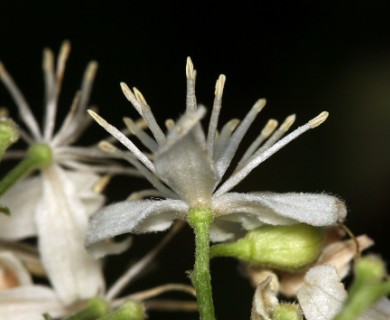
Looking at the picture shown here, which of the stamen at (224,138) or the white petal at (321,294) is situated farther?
the stamen at (224,138)

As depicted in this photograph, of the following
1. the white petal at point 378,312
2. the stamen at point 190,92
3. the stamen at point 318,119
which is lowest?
the white petal at point 378,312

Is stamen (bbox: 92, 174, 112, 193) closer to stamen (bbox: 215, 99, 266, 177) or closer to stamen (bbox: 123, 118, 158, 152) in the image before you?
stamen (bbox: 123, 118, 158, 152)

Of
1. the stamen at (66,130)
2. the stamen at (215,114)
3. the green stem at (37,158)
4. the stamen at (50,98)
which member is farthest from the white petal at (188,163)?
the stamen at (50,98)

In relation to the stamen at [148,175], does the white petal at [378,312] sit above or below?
below

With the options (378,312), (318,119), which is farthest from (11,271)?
(378,312)

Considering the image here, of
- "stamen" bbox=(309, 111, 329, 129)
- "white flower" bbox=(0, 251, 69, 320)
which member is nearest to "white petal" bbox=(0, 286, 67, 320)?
"white flower" bbox=(0, 251, 69, 320)

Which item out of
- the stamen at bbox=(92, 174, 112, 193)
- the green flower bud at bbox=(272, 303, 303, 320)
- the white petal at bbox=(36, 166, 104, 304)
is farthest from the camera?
the stamen at bbox=(92, 174, 112, 193)

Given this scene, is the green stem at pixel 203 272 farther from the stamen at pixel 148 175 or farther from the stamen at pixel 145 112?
the stamen at pixel 145 112
